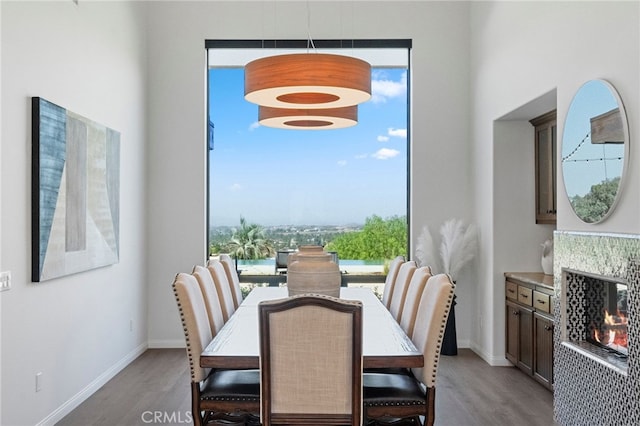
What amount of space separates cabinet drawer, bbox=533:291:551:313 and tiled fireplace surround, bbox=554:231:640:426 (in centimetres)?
62

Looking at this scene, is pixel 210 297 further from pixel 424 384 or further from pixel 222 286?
pixel 424 384

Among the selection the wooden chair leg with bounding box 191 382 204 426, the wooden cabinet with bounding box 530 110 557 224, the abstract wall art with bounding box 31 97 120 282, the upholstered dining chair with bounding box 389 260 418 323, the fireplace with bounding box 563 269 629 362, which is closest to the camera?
the wooden chair leg with bounding box 191 382 204 426

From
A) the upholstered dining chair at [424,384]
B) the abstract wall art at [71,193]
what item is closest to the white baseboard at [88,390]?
the abstract wall art at [71,193]

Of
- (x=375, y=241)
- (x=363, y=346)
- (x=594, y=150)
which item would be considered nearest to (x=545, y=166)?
(x=594, y=150)

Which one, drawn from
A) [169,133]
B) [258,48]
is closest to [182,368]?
[169,133]

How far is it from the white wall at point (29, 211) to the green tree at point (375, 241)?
2.20 m

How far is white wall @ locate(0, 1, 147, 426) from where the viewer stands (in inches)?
135

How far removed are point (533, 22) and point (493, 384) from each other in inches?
115

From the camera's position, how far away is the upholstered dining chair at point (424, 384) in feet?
9.43

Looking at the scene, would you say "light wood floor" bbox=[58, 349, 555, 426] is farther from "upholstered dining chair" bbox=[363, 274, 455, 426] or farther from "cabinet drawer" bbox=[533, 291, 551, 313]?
"upholstered dining chair" bbox=[363, 274, 455, 426]

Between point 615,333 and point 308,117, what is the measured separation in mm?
2383

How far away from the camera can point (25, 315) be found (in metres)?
3.56

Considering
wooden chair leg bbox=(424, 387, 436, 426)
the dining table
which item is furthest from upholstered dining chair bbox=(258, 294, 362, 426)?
wooden chair leg bbox=(424, 387, 436, 426)

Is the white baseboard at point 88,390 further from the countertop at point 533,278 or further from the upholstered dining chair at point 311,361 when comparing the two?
the countertop at point 533,278
